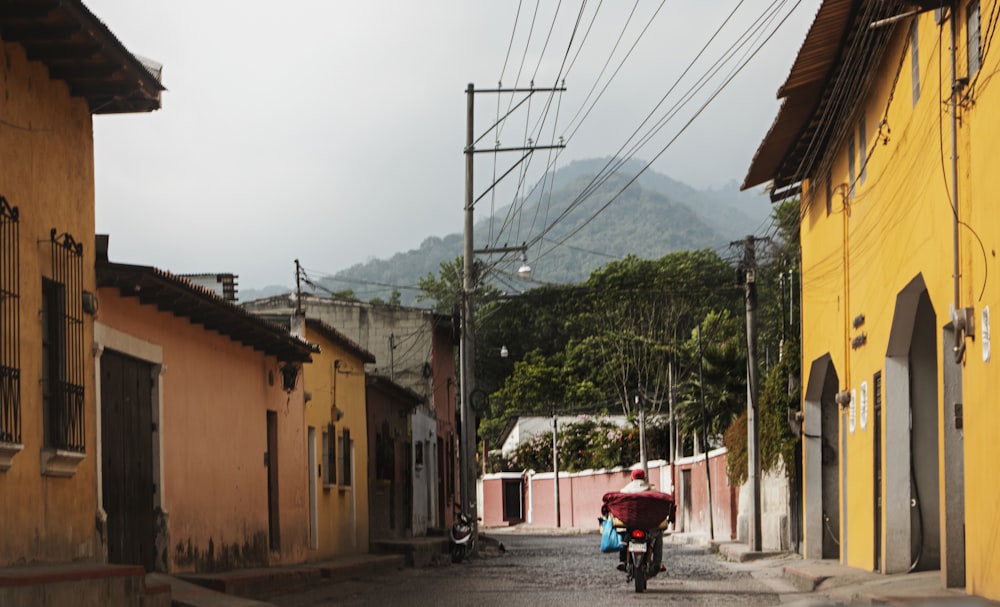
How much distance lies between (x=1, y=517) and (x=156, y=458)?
493cm

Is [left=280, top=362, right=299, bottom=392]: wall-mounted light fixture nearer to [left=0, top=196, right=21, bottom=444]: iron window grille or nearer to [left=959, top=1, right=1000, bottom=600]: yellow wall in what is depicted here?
[left=0, top=196, right=21, bottom=444]: iron window grille

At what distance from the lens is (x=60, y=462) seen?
11516 mm

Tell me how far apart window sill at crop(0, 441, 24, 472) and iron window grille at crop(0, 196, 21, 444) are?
0.05 meters

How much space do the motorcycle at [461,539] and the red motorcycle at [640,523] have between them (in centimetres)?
1041

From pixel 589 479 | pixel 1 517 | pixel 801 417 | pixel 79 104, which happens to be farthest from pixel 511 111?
pixel 589 479

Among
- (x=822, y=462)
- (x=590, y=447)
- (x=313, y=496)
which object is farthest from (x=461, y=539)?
(x=590, y=447)

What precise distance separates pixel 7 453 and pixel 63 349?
5.59 feet

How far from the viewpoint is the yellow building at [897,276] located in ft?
36.6

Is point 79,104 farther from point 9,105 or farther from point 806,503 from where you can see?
point 806,503

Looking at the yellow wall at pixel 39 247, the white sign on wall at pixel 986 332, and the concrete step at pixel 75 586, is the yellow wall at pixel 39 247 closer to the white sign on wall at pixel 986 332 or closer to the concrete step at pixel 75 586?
the concrete step at pixel 75 586

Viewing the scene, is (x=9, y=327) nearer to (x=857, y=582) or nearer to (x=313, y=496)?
(x=857, y=582)

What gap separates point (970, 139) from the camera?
11391mm

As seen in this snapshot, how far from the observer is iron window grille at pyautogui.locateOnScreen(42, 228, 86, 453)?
11.6 m

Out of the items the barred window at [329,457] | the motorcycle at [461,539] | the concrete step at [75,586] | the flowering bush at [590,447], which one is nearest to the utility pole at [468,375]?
the motorcycle at [461,539]
